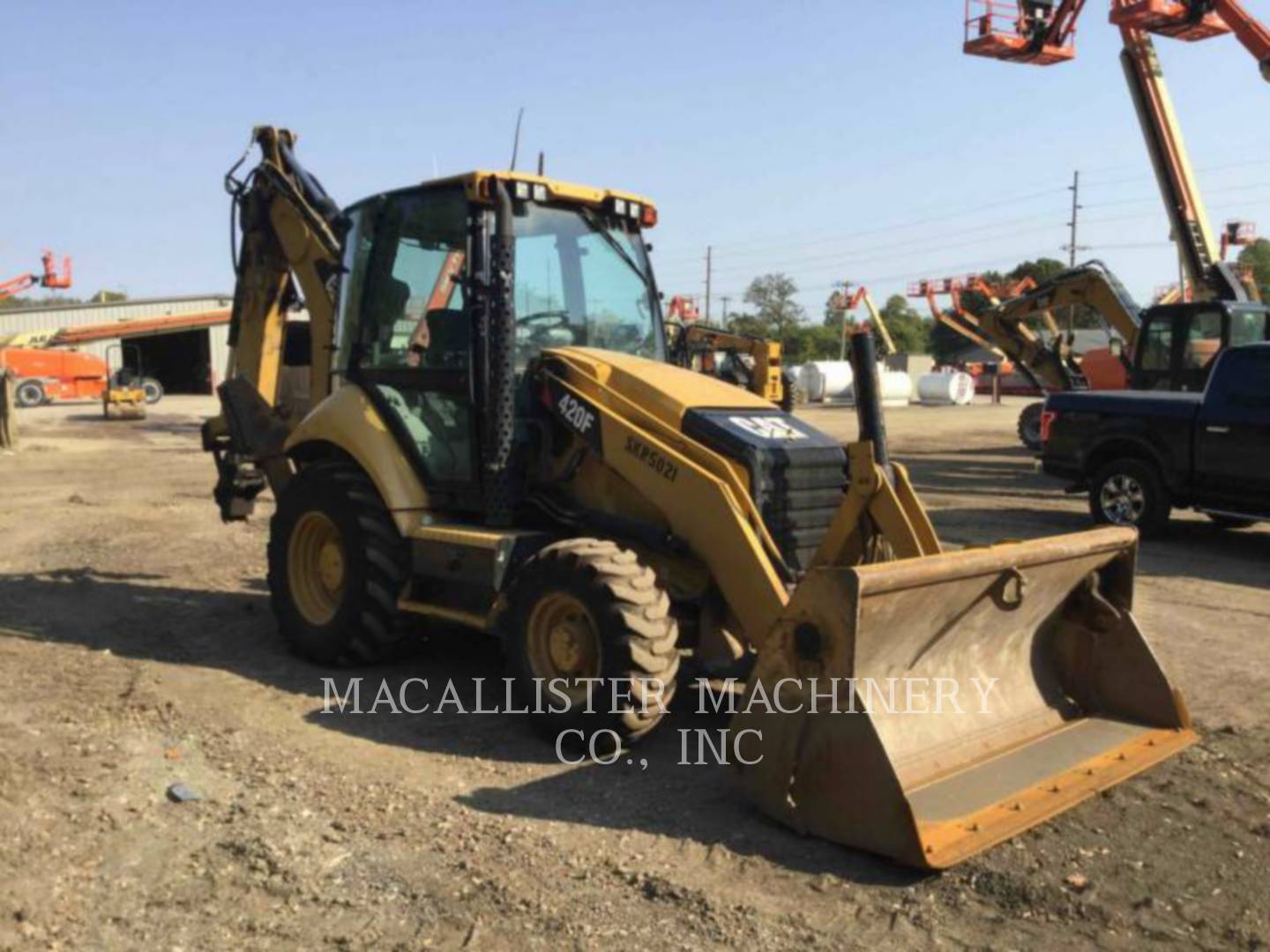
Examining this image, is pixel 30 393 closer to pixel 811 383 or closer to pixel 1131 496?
pixel 811 383

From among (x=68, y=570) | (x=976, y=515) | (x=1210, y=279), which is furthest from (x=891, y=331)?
(x=68, y=570)

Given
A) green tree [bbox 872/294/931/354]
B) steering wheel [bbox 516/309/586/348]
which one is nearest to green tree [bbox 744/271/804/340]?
green tree [bbox 872/294/931/354]

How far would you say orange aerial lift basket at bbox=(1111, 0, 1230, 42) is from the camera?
Result: 17908 mm

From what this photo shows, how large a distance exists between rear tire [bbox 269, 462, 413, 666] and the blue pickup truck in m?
8.13

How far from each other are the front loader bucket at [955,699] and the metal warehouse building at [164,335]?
150 feet

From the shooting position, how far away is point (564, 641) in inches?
202

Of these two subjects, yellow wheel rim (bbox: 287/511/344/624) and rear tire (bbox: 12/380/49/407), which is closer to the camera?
yellow wheel rim (bbox: 287/511/344/624)

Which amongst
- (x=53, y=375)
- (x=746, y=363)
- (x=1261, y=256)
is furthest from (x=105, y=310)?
(x=1261, y=256)

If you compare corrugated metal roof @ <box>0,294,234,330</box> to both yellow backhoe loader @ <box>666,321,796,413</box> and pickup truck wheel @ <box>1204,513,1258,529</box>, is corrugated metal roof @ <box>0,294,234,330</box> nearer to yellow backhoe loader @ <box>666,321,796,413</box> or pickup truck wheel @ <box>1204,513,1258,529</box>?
yellow backhoe loader @ <box>666,321,796,413</box>

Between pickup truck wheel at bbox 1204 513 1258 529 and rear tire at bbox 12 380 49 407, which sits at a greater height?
rear tire at bbox 12 380 49 407

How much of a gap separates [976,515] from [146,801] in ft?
35.4

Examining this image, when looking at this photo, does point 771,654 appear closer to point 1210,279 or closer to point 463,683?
point 463,683

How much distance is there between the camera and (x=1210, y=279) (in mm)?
17703

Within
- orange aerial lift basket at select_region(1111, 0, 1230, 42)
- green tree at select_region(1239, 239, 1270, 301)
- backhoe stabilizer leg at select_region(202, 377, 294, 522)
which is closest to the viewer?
backhoe stabilizer leg at select_region(202, 377, 294, 522)
